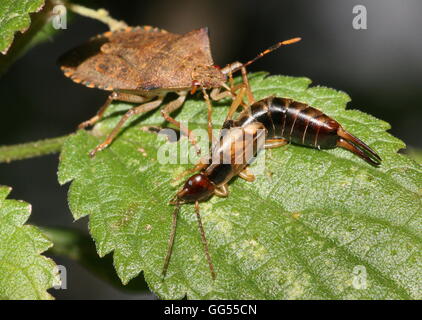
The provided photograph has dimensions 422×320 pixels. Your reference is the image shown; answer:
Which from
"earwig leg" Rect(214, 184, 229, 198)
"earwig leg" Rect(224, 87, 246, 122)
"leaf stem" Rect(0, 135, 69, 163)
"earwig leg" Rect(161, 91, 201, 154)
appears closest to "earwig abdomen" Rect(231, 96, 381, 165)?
"earwig leg" Rect(224, 87, 246, 122)

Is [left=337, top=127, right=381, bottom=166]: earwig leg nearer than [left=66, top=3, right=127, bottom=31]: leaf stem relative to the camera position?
Yes

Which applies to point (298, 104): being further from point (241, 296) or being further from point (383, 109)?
point (383, 109)

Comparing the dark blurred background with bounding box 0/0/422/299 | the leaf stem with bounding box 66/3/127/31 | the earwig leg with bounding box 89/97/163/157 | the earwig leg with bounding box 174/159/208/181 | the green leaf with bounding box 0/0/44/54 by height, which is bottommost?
the dark blurred background with bounding box 0/0/422/299

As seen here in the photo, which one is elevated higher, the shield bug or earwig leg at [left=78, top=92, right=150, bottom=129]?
the shield bug

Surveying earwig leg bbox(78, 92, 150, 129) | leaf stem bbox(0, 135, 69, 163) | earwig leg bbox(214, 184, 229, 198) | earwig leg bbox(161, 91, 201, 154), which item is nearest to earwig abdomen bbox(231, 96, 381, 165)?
earwig leg bbox(161, 91, 201, 154)

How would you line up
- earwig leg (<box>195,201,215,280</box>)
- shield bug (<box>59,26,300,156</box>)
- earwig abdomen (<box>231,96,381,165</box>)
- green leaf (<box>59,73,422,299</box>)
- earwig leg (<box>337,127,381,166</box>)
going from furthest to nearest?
shield bug (<box>59,26,300,156</box>)
earwig abdomen (<box>231,96,381,165</box>)
earwig leg (<box>337,127,381,166</box>)
earwig leg (<box>195,201,215,280</box>)
green leaf (<box>59,73,422,299</box>)

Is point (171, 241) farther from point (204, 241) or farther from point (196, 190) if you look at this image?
point (196, 190)

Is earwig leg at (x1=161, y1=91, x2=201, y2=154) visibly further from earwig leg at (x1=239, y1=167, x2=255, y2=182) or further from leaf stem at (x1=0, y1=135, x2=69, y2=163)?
leaf stem at (x1=0, y1=135, x2=69, y2=163)

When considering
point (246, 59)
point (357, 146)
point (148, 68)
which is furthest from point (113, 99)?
point (246, 59)

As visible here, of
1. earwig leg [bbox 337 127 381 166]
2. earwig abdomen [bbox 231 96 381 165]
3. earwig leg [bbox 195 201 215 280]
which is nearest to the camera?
earwig leg [bbox 195 201 215 280]
